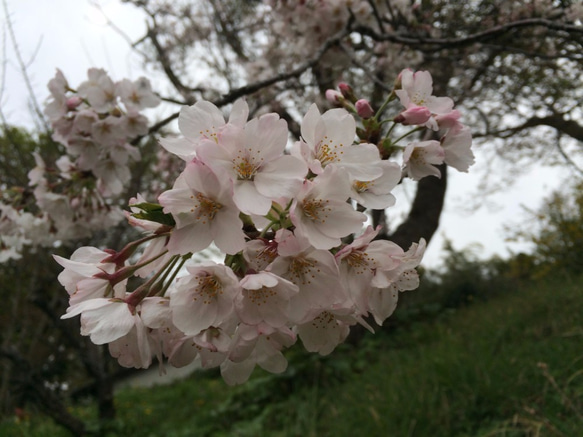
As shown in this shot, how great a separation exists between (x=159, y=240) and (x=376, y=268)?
1.50 feet

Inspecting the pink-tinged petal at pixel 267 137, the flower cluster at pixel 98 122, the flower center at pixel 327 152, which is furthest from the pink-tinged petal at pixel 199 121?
the flower cluster at pixel 98 122

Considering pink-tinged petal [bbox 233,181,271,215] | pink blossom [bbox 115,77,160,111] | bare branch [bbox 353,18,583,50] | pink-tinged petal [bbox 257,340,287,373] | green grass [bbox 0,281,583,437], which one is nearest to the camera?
pink-tinged petal [bbox 233,181,271,215]

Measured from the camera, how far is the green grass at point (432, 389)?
257 centimetres

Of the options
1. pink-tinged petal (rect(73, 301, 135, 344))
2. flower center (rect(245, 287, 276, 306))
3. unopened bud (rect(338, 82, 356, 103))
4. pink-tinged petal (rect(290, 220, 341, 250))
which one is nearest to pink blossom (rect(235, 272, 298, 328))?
flower center (rect(245, 287, 276, 306))

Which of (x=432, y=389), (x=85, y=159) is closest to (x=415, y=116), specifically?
(x=85, y=159)

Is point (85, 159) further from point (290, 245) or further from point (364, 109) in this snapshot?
point (290, 245)

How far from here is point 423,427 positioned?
2.66 m

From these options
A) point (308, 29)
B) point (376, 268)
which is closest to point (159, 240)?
point (376, 268)

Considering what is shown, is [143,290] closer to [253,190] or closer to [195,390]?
[253,190]

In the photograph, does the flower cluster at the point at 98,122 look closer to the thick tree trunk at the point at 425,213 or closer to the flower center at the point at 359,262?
the flower center at the point at 359,262

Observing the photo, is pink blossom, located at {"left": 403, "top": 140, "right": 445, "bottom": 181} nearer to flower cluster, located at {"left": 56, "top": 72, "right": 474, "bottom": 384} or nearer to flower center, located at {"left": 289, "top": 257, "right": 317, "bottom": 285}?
flower cluster, located at {"left": 56, "top": 72, "right": 474, "bottom": 384}

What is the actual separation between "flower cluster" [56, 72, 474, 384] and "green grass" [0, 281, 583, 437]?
1.78m

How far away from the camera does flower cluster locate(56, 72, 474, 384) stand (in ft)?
2.61

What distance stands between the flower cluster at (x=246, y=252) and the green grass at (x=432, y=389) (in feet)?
5.83
